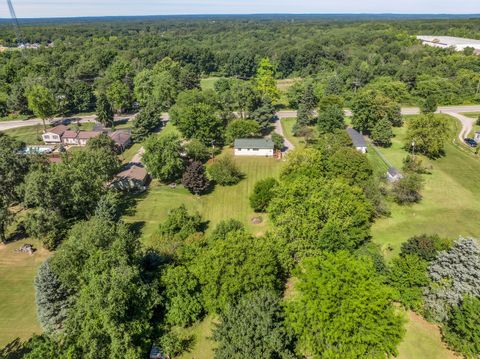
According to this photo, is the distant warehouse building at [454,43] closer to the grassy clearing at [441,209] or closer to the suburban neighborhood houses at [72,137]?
the grassy clearing at [441,209]

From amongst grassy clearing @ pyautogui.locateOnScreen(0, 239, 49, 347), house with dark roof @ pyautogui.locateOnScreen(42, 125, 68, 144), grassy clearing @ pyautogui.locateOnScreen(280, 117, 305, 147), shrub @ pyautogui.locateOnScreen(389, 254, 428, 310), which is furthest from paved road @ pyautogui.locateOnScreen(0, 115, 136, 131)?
shrub @ pyautogui.locateOnScreen(389, 254, 428, 310)

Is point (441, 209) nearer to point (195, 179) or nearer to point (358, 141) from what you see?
point (358, 141)

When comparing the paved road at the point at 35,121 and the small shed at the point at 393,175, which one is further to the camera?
the paved road at the point at 35,121

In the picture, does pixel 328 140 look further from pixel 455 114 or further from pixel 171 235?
pixel 455 114

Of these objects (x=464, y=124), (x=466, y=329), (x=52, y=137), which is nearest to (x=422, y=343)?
(x=466, y=329)

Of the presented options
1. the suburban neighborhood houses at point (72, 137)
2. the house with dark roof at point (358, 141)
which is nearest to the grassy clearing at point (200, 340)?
the house with dark roof at point (358, 141)

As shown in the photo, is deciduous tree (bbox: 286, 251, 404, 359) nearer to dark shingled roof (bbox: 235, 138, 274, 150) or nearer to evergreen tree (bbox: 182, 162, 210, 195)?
evergreen tree (bbox: 182, 162, 210, 195)
